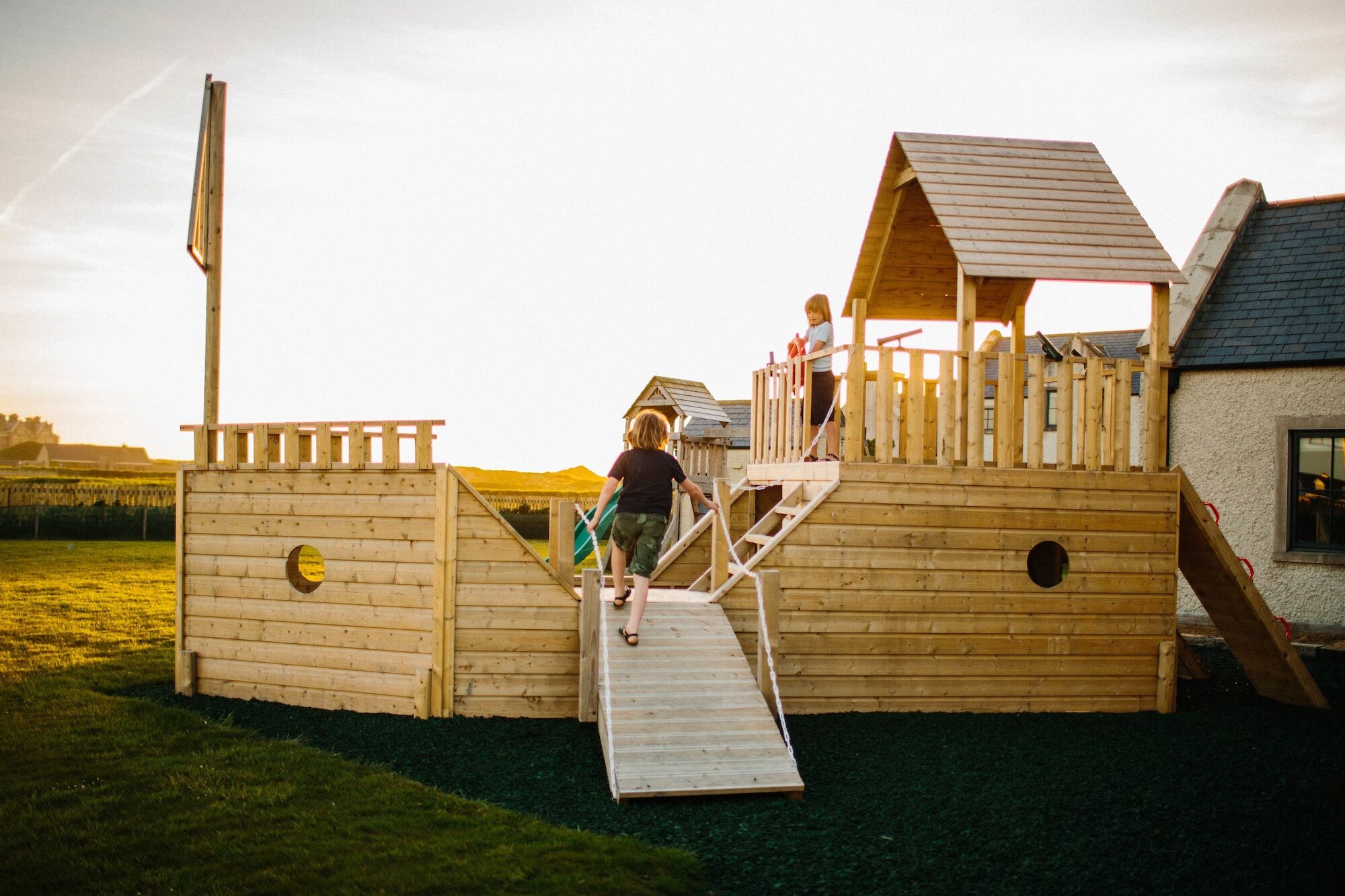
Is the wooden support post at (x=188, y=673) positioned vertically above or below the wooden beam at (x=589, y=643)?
below

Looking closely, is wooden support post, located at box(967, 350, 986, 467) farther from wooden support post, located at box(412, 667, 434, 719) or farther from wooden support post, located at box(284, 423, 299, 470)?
wooden support post, located at box(284, 423, 299, 470)

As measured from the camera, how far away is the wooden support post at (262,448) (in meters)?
9.24

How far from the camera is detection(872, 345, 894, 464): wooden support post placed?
8.68 meters

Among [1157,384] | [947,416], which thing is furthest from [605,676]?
[1157,384]

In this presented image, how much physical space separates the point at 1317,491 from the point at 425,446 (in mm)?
12840

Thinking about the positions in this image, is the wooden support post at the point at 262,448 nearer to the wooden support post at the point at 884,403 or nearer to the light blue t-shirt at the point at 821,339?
the light blue t-shirt at the point at 821,339

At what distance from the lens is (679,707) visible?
7039 mm

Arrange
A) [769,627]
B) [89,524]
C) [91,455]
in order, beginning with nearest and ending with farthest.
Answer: [769,627] < [89,524] < [91,455]

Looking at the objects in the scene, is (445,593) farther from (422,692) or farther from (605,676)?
(605,676)

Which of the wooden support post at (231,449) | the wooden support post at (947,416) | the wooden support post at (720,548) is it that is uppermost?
the wooden support post at (947,416)

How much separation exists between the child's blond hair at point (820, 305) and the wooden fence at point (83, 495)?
2990 centimetres

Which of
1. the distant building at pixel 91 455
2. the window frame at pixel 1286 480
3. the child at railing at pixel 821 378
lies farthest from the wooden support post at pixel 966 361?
the distant building at pixel 91 455

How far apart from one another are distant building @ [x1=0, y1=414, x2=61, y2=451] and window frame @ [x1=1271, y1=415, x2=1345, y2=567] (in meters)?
118

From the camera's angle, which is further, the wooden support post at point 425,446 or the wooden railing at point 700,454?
the wooden railing at point 700,454
